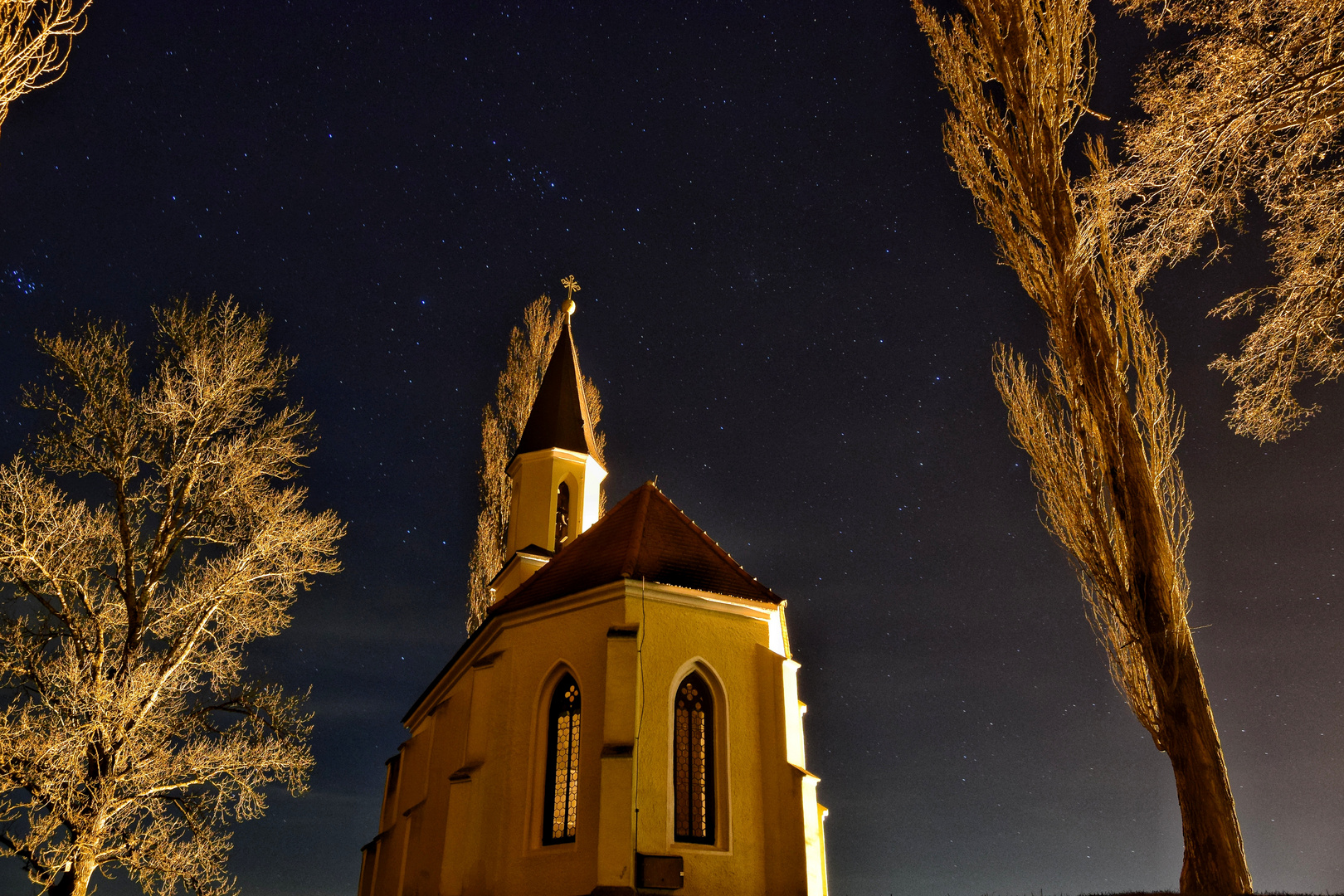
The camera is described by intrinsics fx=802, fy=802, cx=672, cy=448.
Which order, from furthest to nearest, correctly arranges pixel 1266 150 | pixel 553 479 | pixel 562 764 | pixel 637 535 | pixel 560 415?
pixel 560 415 < pixel 553 479 < pixel 637 535 < pixel 562 764 < pixel 1266 150

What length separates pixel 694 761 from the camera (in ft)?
40.7

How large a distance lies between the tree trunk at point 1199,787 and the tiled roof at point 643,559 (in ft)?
20.6

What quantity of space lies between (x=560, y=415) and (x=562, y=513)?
2.72 m

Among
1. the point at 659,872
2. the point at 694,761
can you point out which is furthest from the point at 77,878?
the point at 694,761

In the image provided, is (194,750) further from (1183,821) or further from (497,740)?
(1183,821)

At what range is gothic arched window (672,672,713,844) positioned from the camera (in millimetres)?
11953

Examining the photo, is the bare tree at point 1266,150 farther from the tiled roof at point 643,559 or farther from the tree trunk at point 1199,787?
the tiled roof at point 643,559

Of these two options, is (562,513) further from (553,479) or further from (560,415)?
(560,415)

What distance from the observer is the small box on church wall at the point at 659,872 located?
10883 mm

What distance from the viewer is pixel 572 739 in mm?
12898

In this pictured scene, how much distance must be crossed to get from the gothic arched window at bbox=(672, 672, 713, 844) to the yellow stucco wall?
6.7 inches

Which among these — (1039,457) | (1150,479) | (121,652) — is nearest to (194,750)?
(121,652)

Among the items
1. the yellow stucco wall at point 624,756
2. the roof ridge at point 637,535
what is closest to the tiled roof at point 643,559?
the roof ridge at point 637,535

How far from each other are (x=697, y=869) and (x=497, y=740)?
385 cm
